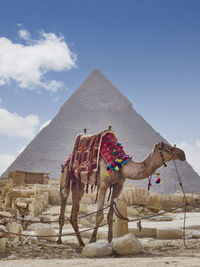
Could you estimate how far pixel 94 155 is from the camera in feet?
15.7

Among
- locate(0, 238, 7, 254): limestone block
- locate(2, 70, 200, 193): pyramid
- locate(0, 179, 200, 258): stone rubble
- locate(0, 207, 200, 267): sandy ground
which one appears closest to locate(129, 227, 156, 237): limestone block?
locate(0, 179, 200, 258): stone rubble

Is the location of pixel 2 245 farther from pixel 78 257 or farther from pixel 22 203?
pixel 22 203

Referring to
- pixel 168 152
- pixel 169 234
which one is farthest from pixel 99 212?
pixel 169 234

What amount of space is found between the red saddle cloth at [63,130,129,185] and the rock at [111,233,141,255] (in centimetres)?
97

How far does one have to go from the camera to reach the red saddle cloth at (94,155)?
459 cm

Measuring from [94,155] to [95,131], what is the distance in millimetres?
52370

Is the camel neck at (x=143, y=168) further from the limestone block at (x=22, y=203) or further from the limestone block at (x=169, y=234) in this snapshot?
the limestone block at (x=22, y=203)

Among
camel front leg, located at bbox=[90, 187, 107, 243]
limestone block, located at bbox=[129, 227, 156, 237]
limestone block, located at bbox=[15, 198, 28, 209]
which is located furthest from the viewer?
limestone block, located at bbox=[15, 198, 28, 209]

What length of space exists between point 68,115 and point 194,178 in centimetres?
2137

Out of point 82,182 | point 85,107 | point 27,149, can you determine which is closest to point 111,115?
point 85,107

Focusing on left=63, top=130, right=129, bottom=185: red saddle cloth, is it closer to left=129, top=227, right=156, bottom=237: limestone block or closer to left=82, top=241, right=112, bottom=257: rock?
left=82, top=241, right=112, bottom=257: rock

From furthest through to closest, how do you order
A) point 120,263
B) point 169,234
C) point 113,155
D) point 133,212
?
point 133,212
point 169,234
point 113,155
point 120,263

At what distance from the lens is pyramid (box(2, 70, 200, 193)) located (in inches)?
2010

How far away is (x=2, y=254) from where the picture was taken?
12.1 ft
